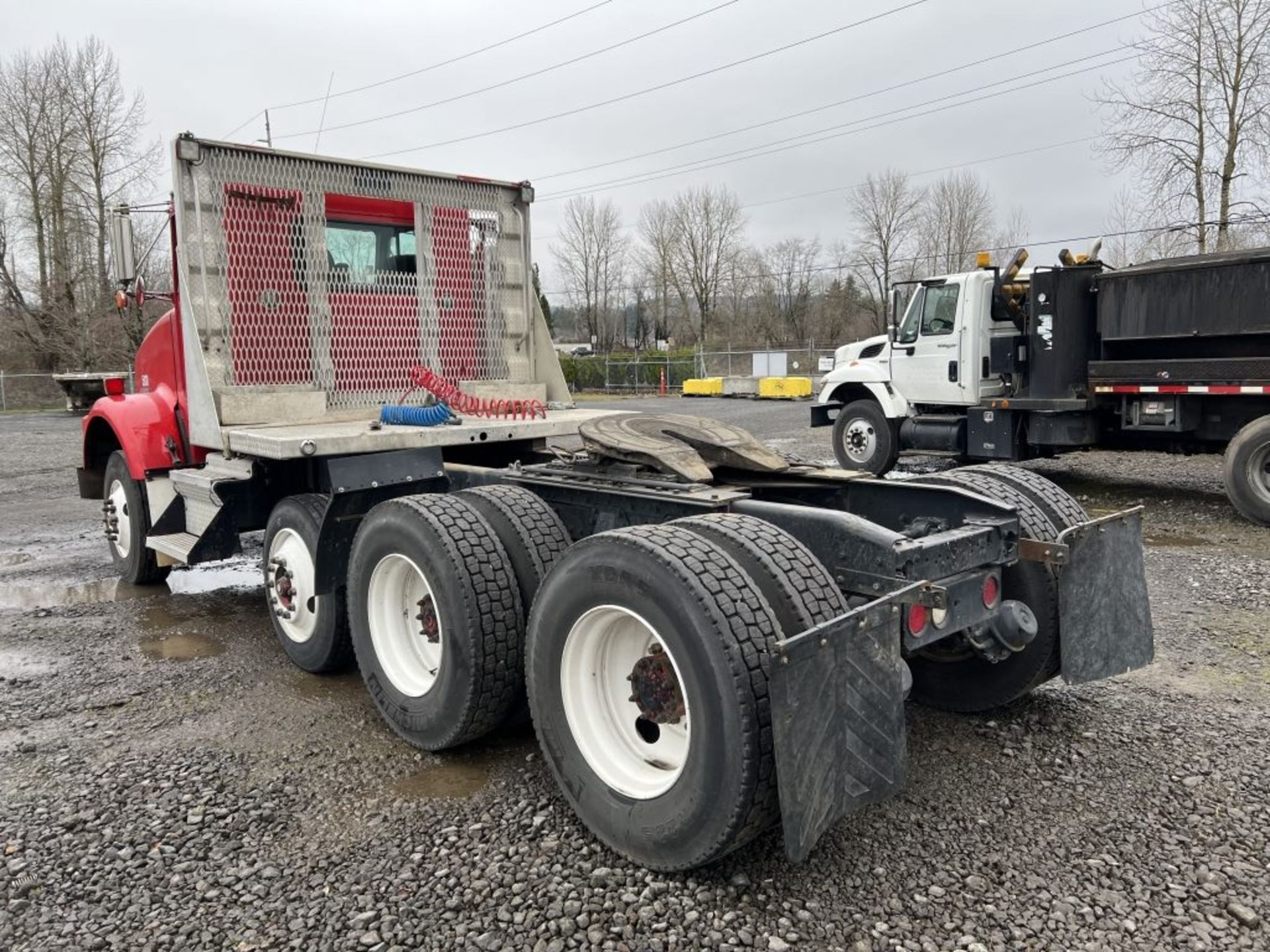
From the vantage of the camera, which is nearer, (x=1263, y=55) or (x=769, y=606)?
(x=769, y=606)

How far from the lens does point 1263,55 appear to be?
2031 centimetres

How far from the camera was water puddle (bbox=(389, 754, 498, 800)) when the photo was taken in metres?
3.55

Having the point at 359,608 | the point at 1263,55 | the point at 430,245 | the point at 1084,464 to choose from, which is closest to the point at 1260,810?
the point at 359,608

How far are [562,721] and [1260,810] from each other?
2460 mm

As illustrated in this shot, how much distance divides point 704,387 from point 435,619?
34.2 metres

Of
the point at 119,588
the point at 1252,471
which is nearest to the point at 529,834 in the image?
the point at 119,588

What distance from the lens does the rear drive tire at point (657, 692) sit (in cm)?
261

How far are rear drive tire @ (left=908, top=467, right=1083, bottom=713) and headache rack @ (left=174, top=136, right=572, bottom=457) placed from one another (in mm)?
2517

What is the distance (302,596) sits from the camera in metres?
4.97

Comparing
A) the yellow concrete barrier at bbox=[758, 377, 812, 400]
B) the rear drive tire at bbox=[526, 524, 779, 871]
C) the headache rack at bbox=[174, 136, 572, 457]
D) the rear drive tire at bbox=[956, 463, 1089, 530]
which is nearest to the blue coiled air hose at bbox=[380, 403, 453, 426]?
the headache rack at bbox=[174, 136, 572, 457]

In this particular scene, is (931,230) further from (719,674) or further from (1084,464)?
(719,674)

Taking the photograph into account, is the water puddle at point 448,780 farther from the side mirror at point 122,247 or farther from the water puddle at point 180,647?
the side mirror at point 122,247

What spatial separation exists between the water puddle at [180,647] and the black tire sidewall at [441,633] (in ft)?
5.29

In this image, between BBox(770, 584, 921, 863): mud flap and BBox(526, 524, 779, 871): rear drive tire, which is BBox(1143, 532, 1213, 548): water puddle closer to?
BBox(770, 584, 921, 863): mud flap
